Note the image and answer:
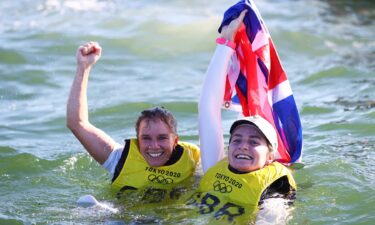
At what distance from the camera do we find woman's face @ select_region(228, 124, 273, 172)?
6.27 meters

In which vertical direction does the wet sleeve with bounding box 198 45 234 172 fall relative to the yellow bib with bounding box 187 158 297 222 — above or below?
above

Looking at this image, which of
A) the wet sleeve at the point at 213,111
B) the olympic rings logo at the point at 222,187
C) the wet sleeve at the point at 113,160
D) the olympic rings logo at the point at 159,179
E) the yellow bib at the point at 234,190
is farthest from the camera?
the wet sleeve at the point at 113,160

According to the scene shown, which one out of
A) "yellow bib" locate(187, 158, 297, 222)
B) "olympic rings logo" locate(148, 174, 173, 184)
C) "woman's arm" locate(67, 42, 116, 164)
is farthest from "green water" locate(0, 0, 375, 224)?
"woman's arm" locate(67, 42, 116, 164)

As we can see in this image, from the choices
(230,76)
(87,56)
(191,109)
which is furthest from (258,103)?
(191,109)

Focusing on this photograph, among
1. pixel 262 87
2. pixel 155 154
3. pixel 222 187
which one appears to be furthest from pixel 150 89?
pixel 222 187

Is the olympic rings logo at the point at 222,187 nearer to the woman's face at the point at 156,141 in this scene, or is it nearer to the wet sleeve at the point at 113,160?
the woman's face at the point at 156,141

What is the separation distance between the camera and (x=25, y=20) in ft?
51.8

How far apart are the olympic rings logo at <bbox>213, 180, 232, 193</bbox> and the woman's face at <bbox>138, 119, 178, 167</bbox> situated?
591 millimetres

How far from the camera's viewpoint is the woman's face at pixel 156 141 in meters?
6.67

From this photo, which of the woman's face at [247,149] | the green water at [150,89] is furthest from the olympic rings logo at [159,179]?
the woman's face at [247,149]

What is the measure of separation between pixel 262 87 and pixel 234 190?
117 cm

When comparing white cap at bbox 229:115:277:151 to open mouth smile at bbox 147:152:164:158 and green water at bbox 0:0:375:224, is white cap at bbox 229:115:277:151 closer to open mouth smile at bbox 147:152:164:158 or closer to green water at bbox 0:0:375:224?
green water at bbox 0:0:375:224

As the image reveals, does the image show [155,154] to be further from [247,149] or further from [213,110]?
[247,149]

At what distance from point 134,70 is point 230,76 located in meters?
5.31
